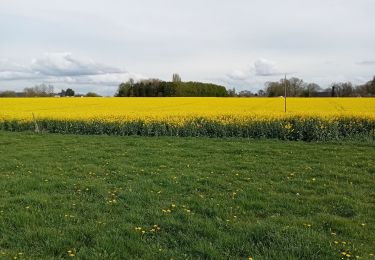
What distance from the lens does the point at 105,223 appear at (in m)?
5.48

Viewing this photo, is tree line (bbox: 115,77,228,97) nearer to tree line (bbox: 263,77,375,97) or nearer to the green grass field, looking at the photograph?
tree line (bbox: 263,77,375,97)

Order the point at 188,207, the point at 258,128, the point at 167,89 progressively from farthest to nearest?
the point at 167,89, the point at 258,128, the point at 188,207

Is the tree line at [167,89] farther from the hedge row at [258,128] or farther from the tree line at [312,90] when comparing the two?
the hedge row at [258,128]

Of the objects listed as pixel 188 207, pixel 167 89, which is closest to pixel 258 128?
pixel 188 207

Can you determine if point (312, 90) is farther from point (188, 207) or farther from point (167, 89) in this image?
point (188, 207)

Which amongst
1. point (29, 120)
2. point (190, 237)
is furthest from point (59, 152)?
point (29, 120)

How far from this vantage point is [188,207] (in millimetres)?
6273

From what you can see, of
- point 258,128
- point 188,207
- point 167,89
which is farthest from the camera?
point 167,89

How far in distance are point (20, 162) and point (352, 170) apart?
323 inches

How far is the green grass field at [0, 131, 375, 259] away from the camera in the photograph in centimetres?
469

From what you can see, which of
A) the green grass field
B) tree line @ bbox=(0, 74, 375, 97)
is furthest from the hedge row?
tree line @ bbox=(0, 74, 375, 97)

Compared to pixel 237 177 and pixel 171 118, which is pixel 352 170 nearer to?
pixel 237 177

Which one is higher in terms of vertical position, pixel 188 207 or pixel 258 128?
pixel 258 128

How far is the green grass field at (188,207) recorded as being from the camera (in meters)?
4.69
